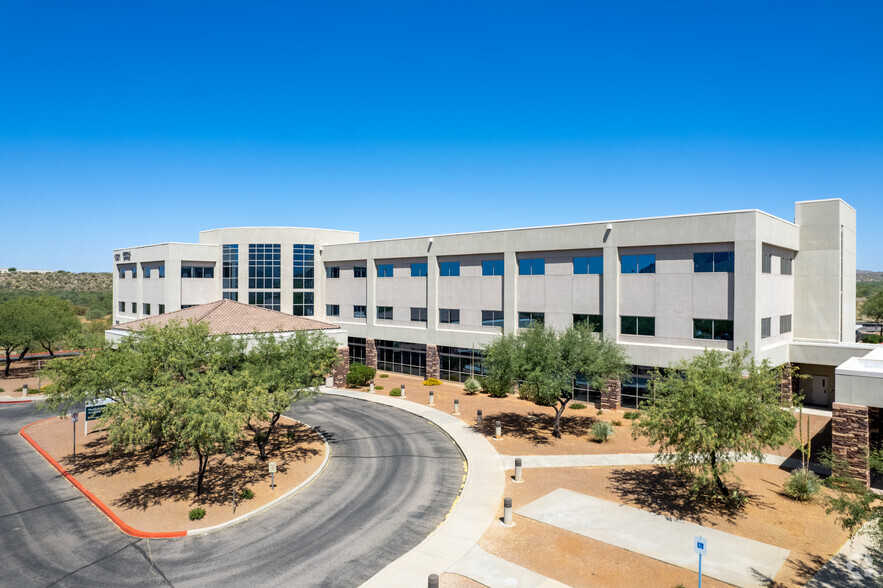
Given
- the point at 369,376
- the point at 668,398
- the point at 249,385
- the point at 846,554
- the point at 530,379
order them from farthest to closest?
the point at 369,376 → the point at 530,379 → the point at 249,385 → the point at 668,398 → the point at 846,554

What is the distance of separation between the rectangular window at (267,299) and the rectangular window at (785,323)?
47461mm

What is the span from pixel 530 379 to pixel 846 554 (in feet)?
46.3

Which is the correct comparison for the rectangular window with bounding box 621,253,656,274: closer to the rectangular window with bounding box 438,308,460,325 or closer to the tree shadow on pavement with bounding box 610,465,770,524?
the rectangular window with bounding box 438,308,460,325

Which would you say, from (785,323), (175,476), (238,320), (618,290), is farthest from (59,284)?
(785,323)

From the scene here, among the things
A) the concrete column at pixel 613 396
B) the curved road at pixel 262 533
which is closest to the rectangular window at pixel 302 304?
the curved road at pixel 262 533

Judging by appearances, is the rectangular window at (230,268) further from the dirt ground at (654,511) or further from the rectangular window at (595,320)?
A: the dirt ground at (654,511)

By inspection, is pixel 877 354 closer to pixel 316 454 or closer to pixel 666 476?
pixel 666 476

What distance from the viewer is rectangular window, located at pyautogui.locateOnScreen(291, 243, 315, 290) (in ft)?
189

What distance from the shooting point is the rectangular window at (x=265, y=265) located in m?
56.9

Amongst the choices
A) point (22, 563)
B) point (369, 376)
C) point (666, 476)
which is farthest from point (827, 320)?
point (22, 563)

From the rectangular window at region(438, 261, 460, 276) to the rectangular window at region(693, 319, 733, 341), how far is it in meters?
20.1

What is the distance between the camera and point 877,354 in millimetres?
27000

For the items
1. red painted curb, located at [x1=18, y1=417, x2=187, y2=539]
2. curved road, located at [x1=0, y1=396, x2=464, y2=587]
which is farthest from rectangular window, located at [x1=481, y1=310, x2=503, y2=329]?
red painted curb, located at [x1=18, y1=417, x2=187, y2=539]

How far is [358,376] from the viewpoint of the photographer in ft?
143
